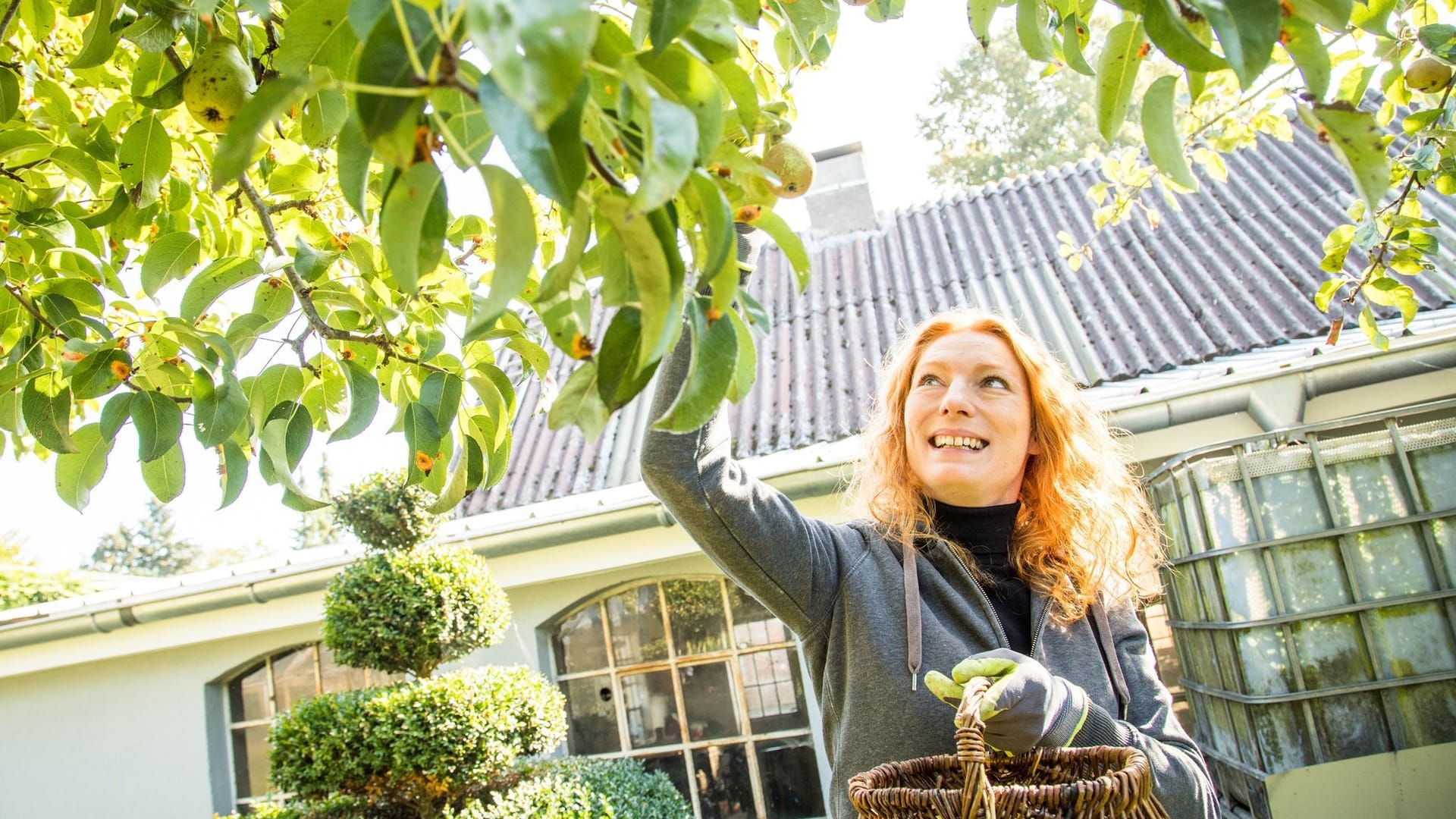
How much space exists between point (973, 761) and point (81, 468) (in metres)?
1.18

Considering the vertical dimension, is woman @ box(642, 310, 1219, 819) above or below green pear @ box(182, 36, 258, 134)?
below

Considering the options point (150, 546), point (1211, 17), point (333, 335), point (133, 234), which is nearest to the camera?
point (1211, 17)

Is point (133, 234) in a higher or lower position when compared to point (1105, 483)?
higher

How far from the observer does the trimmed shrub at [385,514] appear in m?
4.76

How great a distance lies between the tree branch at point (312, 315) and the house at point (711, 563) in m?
2.73

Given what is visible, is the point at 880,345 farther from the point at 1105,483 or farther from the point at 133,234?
the point at 133,234

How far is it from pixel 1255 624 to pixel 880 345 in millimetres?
3036

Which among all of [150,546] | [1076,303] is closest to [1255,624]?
[1076,303]

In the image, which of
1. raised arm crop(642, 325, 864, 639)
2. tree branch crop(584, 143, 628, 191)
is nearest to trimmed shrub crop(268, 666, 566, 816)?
raised arm crop(642, 325, 864, 639)

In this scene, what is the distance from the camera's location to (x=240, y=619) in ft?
19.0

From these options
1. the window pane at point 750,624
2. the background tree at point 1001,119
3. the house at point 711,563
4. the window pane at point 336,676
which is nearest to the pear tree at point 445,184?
the house at point 711,563

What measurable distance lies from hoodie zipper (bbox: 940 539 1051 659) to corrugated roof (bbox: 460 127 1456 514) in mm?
2751

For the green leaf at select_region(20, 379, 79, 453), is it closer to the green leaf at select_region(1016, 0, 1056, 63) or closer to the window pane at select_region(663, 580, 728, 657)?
the green leaf at select_region(1016, 0, 1056, 63)

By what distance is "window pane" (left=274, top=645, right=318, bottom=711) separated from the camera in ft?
20.1
